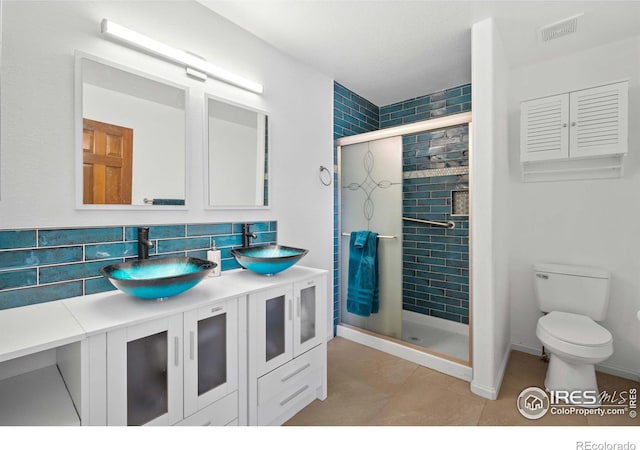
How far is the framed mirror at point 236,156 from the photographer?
190 centimetres

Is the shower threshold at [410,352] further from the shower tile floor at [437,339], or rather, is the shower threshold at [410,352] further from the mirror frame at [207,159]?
the mirror frame at [207,159]

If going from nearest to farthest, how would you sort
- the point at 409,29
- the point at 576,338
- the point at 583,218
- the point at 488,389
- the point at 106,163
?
the point at 106,163 → the point at 576,338 → the point at 488,389 → the point at 409,29 → the point at 583,218

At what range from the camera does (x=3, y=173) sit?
1212 millimetres

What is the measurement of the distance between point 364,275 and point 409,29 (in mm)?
1971

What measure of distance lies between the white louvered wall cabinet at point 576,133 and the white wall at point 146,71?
5.80ft

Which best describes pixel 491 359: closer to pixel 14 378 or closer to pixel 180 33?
pixel 14 378

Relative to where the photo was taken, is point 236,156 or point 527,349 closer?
point 236,156

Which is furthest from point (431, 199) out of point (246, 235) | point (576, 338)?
point (246, 235)

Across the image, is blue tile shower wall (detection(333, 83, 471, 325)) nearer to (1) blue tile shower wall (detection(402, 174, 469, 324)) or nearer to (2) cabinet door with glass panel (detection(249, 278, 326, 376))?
(1) blue tile shower wall (detection(402, 174, 469, 324))

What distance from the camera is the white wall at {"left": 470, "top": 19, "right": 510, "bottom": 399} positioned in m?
1.96

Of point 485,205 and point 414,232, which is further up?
point 485,205

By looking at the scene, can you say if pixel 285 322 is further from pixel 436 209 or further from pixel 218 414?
pixel 436 209

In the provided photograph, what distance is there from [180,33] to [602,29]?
285 centimetres

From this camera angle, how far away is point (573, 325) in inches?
80.4
